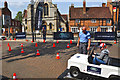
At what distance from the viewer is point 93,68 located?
4645mm

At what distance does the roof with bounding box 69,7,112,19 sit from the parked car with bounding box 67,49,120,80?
31.9 m

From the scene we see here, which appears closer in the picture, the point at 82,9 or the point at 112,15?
the point at 112,15

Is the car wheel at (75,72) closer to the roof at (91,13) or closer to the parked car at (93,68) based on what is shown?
the parked car at (93,68)

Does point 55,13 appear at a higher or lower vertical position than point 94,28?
higher

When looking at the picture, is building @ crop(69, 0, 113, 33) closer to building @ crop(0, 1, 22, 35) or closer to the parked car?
building @ crop(0, 1, 22, 35)

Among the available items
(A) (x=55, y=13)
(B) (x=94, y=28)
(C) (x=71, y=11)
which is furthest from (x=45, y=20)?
(B) (x=94, y=28)

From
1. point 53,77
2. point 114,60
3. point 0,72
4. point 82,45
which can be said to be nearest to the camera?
point 114,60

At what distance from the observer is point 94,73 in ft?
15.2

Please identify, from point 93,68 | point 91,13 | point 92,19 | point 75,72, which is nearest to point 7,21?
point 91,13

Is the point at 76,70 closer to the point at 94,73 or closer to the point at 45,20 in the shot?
the point at 94,73

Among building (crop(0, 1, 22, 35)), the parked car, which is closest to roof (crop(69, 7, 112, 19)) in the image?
building (crop(0, 1, 22, 35))

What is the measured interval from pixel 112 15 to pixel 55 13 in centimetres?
1661

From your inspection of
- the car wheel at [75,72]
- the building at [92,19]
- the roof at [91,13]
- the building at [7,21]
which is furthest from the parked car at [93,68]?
the building at [7,21]

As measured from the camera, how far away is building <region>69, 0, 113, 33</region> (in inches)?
1374
